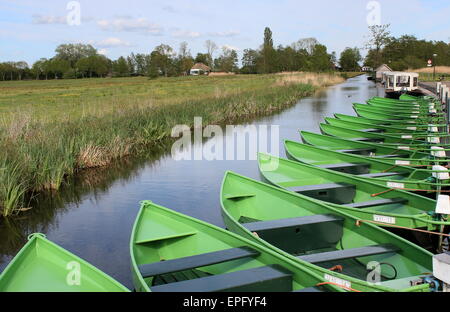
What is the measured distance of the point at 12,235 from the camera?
8156 mm

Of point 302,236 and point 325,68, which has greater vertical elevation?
point 325,68

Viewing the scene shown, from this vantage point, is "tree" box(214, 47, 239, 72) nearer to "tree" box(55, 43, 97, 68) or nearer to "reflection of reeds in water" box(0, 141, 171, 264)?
"tree" box(55, 43, 97, 68)

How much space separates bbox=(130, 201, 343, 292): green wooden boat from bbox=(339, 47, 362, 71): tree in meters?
113

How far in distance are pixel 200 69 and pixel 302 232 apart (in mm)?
110430

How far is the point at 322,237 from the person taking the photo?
241 inches

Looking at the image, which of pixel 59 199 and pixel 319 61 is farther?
pixel 319 61

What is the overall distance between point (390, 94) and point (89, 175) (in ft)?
73.2

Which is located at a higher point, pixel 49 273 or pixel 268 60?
pixel 268 60

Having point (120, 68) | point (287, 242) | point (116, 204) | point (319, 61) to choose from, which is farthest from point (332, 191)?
point (120, 68)

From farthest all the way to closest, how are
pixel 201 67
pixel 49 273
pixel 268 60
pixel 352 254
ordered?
1. pixel 201 67
2. pixel 268 60
3. pixel 352 254
4. pixel 49 273

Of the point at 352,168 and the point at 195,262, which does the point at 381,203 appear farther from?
the point at 195,262
